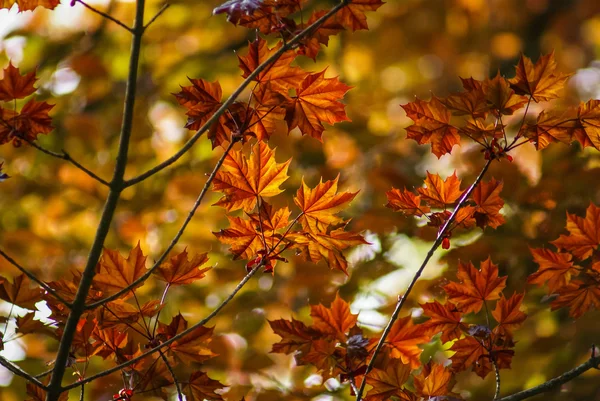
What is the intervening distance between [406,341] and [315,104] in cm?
51

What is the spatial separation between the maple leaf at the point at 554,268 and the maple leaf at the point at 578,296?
35mm

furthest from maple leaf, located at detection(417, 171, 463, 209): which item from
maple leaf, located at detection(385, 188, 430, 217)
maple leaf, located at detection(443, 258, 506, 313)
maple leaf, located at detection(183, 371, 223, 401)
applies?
maple leaf, located at detection(183, 371, 223, 401)

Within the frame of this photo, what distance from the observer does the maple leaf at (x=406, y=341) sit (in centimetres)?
120

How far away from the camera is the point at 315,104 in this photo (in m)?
1.12

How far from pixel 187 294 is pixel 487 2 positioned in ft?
12.4

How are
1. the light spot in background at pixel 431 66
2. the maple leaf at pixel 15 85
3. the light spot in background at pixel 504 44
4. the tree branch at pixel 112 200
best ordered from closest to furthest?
1. the tree branch at pixel 112 200
2. the maple leaf at pixel 15 85
3. the light spot in background at pixel 504 44
4. the light spot in background at pixel 431 66

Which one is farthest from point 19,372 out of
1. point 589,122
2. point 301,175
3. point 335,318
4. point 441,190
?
point 301,175

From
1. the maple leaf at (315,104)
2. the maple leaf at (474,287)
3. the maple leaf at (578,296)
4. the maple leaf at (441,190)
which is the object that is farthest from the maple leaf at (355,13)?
the maple leaf at (578,296)

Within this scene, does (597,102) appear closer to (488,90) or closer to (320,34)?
(488,90)

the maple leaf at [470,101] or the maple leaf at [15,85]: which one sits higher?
the maple leaf at [15,85]

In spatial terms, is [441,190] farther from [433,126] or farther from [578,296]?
[578,296]

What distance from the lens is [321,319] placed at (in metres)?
1.20

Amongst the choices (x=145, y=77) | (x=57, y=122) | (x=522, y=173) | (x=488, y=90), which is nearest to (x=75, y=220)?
(x=57, y=122)

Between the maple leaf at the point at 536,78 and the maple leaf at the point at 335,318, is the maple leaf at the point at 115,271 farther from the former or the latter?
the maple leaf at the point at 536,78
